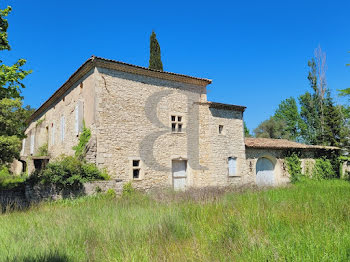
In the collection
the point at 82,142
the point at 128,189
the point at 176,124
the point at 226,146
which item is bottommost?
the point at 128,189

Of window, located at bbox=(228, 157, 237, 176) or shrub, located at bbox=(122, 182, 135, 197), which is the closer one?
shrub, located at bbox=(122, 182, 135, 197)

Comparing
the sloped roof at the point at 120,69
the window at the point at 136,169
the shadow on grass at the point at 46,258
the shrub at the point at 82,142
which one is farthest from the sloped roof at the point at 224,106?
the shadow on grass at the point at 46,258

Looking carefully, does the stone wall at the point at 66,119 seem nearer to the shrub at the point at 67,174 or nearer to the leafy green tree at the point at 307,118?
the shrub at the point at 67,174

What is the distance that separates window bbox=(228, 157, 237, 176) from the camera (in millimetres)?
14002

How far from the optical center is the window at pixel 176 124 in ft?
44.9

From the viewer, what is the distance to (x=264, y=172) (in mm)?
15844

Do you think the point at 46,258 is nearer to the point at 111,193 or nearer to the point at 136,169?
the point at 111,193

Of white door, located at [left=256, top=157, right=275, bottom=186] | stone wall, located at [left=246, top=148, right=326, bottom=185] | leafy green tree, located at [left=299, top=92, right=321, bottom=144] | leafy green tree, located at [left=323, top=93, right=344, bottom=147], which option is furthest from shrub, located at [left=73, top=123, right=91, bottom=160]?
leafy green tree, located at [left=299, top=92, right=321, bottom=144]

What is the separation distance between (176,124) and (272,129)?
27.8 meters

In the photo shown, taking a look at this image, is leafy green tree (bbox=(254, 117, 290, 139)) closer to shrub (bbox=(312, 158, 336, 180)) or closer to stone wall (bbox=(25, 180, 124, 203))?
shrub (bbox=(312, 158, 336, 180))

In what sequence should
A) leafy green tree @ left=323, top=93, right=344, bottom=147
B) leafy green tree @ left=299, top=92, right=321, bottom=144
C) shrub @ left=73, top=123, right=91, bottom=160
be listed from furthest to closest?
leafy green tree @ left=299, top=92, right=321, bottom=144
leafy green tree @ left=323, top=93, right=344, bottom=147
shrub @ left=73, top=123, right=91, bottom=160

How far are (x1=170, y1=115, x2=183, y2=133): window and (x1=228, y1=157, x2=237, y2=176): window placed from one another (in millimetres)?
3234

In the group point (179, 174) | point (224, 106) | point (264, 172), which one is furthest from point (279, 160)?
point (179, 174)

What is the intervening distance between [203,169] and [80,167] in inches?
253
